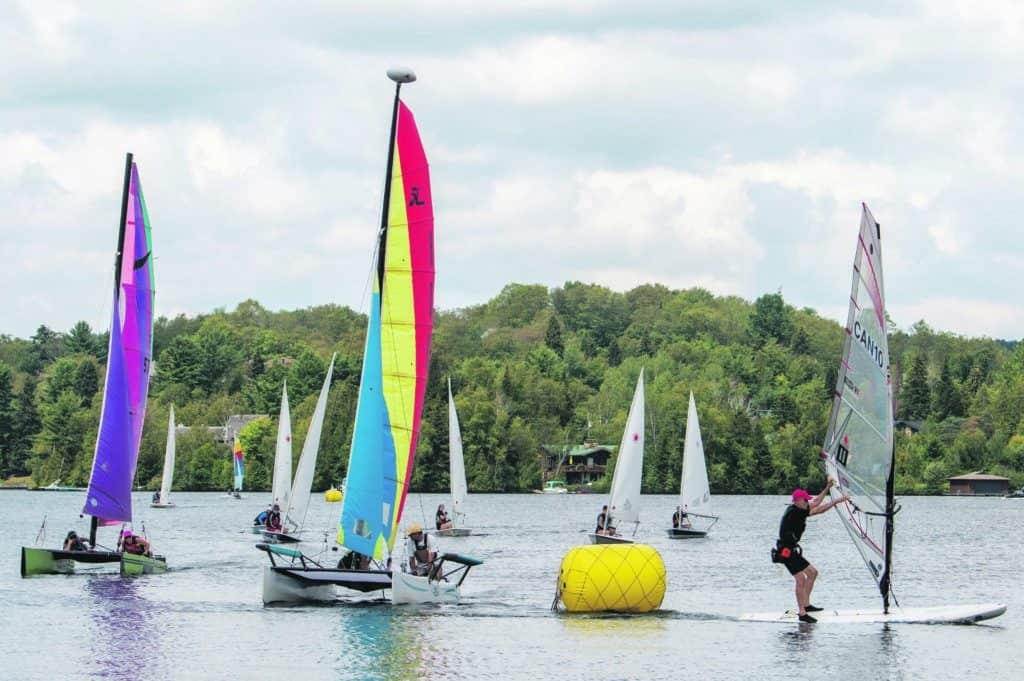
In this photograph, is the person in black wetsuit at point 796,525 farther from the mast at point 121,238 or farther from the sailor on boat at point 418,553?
the mast at point 121,238

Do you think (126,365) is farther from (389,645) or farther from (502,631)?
(389,645)

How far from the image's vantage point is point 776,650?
3197cm

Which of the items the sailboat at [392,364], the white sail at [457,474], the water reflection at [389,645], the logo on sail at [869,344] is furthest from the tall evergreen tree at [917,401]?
the logo on sail at [869,344]

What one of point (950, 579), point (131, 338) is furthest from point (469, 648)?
point (950, 579)

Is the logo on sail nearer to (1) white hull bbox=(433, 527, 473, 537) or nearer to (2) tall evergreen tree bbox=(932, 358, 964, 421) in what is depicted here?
(1) white hull bbox=(433, 527, 473, 537)

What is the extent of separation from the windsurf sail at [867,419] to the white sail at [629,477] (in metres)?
31.1

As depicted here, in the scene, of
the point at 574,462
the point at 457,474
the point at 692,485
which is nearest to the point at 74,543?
the point at 457,474

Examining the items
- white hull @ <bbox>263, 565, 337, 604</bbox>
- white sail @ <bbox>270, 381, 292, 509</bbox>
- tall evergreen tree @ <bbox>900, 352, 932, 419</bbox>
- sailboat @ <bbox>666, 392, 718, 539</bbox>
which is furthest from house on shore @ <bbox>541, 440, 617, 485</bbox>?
white hull @ <bbox>263, 565, 337, 604</bbox>

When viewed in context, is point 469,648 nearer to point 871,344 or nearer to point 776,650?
point 776,650

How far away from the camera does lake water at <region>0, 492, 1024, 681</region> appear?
2989cm

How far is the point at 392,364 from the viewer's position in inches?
1453

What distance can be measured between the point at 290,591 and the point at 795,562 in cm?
1309

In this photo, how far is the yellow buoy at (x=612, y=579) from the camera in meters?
37.2

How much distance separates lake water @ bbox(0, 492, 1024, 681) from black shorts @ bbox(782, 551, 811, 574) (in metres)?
1.53
